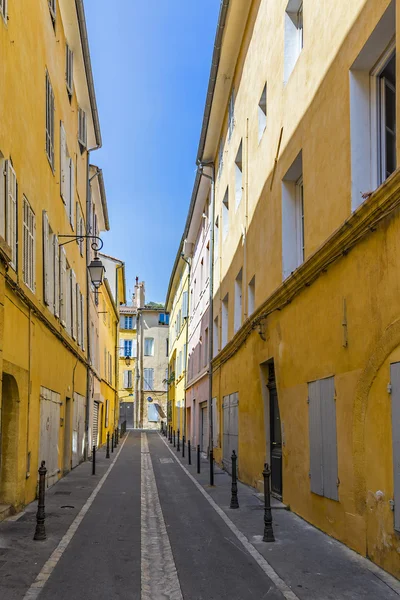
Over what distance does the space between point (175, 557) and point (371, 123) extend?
577 cm

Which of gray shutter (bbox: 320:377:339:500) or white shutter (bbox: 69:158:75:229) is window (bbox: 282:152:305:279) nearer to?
gray shutter (bbox: 320:377:339:500)

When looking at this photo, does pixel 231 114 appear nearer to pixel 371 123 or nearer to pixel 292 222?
pixel 292 222

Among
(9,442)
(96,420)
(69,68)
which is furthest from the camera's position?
(96,420)

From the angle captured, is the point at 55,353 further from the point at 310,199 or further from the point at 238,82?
the point at 238,82

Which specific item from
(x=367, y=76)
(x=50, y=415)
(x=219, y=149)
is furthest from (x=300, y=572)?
(x=219, y=149)

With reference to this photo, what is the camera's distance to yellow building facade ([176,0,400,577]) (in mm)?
7062

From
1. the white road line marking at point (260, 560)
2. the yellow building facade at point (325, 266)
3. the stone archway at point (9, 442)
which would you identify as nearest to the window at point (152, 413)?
the yellow building facade at point (325, 266)

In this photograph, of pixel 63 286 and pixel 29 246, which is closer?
pixel 29 246

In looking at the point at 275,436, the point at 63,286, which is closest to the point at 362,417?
the point at 275,436

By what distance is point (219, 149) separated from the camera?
23.8 m

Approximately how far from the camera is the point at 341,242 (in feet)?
26.9

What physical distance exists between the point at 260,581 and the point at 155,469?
13.4 meters

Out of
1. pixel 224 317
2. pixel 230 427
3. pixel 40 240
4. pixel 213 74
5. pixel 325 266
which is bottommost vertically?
pixel 230 427

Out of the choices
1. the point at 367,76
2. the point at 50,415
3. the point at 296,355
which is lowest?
the point at 50,415
